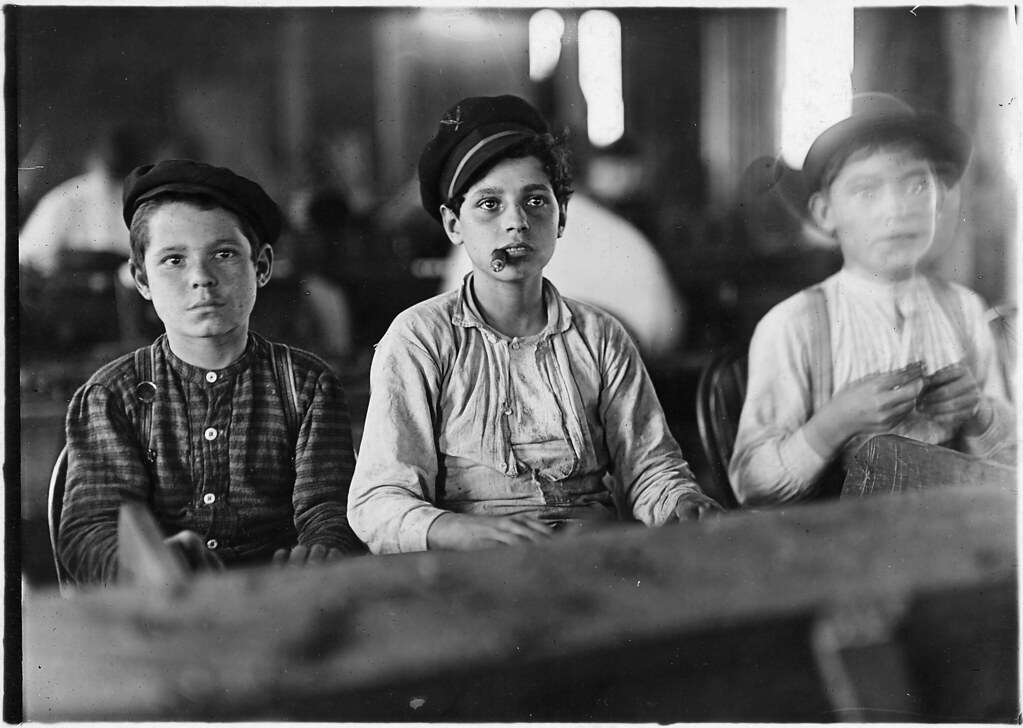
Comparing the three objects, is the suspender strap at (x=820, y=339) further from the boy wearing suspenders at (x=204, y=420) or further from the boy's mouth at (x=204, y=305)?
the boy's mouth at (x=204, y=305)

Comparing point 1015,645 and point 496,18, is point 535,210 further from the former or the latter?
point 1015,645

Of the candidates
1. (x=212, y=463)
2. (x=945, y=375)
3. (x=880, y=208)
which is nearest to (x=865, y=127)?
(x=880, y=208)

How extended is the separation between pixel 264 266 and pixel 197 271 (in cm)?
14

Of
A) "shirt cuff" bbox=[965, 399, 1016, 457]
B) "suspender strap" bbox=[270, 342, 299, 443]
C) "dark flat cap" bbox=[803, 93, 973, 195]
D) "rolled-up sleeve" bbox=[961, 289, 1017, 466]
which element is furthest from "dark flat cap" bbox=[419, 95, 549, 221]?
"shirt cuff" bbox=[965, 399, 1016, 457]

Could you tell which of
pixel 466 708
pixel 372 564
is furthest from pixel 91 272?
pixel 466 708

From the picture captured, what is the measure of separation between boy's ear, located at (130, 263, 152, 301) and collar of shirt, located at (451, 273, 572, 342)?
658mm

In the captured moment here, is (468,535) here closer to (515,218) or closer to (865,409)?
(515,218)

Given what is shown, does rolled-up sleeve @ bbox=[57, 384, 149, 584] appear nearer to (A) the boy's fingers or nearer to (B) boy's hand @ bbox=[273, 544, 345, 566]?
(B) boy's hand @ bbox=[273, 544, 345, 566]

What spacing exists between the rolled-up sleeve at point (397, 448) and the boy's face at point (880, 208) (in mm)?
975

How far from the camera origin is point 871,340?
7.70 ft

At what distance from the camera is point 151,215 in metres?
2.18

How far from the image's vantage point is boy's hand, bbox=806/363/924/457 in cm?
231

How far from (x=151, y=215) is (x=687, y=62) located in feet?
4.02

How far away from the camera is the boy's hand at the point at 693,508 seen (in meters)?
2.21
